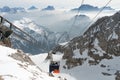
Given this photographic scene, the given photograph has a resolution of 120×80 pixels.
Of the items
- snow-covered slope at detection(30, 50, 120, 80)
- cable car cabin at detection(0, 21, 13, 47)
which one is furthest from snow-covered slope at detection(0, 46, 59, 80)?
snow-covered slope at detection(30, 50, 120, 80)

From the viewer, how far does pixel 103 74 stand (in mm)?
176875

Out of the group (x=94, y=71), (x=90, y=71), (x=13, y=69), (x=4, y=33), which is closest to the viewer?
(x=13, y=69)

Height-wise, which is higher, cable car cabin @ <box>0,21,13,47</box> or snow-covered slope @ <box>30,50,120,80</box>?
cable car cabin @ <box>0,21,13,47</box>

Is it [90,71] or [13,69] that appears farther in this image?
[90,71]

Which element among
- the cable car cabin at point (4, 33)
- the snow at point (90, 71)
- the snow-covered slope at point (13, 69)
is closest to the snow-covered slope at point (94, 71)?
the snow at point (90, 71)

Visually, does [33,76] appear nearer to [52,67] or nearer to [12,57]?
[12,57]

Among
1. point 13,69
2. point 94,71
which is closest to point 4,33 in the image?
point 13,69

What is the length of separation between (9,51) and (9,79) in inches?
351

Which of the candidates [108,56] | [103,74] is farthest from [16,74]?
[108,56]

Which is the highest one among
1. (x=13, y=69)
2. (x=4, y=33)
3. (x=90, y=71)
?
(x=4, y=33)

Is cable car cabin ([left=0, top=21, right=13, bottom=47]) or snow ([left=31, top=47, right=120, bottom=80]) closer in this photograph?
cable car cabin ([left=0, top=21, right=13, bottom=47])

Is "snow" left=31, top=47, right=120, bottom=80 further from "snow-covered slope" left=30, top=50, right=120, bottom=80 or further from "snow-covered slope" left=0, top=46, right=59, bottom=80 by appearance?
"snow-covered slope" left=0, top=46, right=59, bottom=80

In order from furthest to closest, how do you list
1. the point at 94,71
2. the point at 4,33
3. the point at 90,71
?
1. the point at 90,71
2. the point at 94,71
3. the point at 4,33

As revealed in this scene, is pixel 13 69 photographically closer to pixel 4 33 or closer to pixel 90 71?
pixel 4 33
